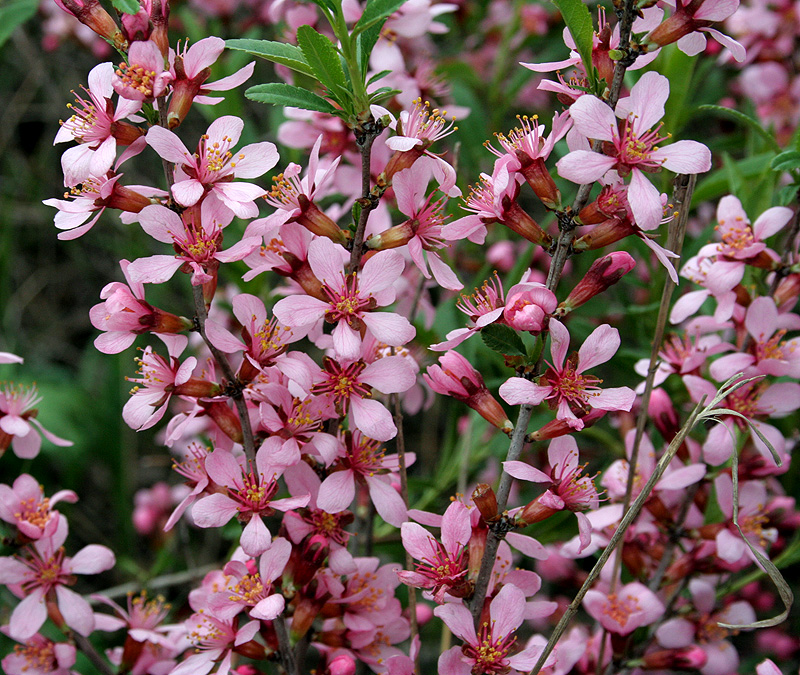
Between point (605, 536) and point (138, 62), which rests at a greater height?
point (138, 62)

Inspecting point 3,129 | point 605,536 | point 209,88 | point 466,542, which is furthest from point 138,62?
point 3,129

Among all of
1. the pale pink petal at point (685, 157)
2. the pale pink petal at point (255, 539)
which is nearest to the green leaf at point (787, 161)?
the pale pink petal at point (685, 157)

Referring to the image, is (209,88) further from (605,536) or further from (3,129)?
(3,129)

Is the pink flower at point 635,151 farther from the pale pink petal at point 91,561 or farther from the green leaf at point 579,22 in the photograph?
the pale pink petal at point 91,561

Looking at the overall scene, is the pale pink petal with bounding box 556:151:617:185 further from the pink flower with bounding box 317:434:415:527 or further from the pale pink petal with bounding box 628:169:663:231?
the pink flower with bounding box 317:434:415:527

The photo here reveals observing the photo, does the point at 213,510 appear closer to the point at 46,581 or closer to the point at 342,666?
the point at 342,666
